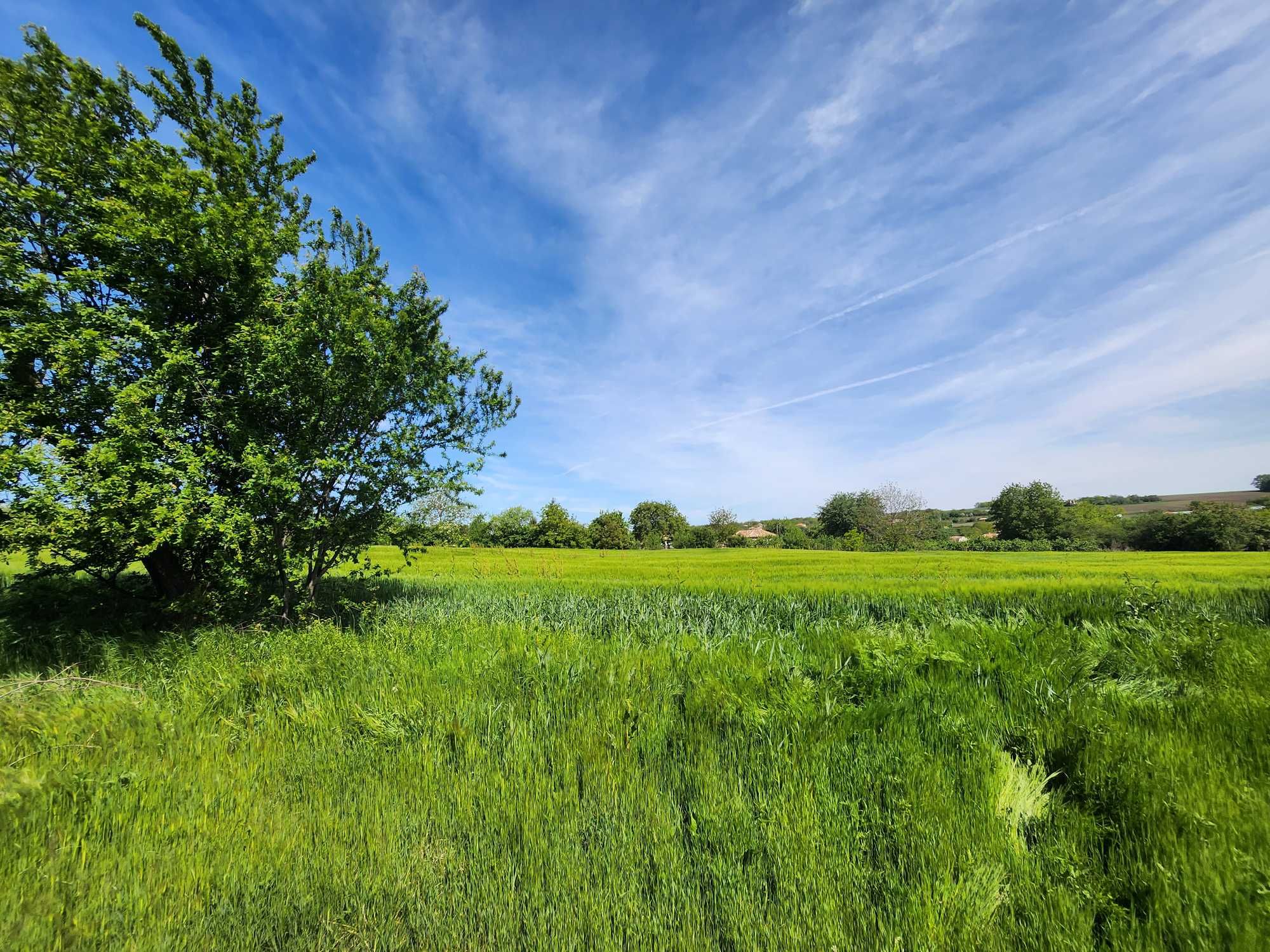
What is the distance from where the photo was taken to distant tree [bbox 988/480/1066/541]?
70.3 meters

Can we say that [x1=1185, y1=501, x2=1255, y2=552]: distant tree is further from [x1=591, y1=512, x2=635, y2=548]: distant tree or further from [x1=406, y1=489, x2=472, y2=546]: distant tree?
[x1=406, y1=489, x2=472, y2=546]: distant tree

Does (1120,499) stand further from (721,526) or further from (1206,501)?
(721,526)

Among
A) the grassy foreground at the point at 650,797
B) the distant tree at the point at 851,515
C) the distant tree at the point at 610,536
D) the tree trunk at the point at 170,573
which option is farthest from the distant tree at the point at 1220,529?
the tree trunk at the point at 170,573

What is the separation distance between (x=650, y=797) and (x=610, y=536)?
6847cm

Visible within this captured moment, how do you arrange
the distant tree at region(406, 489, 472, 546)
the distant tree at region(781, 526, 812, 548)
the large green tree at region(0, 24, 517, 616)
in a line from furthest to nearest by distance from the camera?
the distant tree at region(781, 526, 812, 548) < the distant tree at region(406, 489, 472, 546) < the large green tree at region(0, 24, 517, 616)

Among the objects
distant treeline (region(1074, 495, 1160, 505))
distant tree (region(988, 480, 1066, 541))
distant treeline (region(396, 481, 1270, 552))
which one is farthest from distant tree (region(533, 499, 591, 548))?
distant treeline (region(1074, 495, 1160, 505))

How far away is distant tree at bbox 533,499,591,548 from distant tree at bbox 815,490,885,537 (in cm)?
4495

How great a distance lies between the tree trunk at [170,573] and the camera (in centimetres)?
767

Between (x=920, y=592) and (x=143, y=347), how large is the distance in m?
15.0

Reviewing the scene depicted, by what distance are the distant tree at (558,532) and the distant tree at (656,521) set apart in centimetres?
1722

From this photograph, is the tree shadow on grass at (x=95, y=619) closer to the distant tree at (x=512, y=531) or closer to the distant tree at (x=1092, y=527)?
the distant tree at (x=512, y=531)

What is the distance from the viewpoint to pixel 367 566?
8125 millimetres

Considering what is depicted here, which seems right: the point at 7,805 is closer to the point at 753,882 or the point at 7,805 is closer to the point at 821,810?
the point at 753,882

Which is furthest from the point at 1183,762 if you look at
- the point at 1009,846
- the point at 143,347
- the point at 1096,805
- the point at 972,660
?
the point at 143,347
